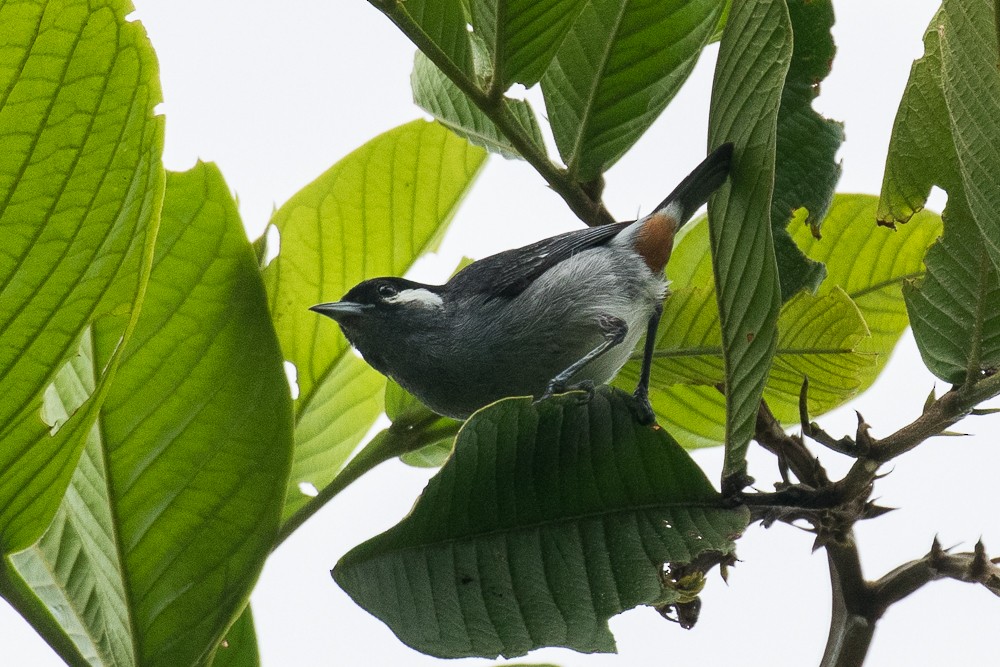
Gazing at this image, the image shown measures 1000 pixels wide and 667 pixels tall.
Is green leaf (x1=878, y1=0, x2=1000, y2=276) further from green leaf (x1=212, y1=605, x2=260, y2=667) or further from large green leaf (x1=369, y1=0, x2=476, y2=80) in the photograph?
green leaf (x1=212, y1=605, x2=260, y2=667)

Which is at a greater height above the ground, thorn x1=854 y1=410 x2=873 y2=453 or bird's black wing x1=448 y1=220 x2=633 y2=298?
bird's black wing x1=448 y1=220 x2=633 y2=298

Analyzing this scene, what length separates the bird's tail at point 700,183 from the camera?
1.32 metres

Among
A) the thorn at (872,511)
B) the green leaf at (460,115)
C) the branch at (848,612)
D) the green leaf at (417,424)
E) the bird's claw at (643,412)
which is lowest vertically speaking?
the branch at (848,612)

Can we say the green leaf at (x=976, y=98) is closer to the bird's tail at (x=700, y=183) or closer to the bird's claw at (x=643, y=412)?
the bird's tail at (x=700, y=183)

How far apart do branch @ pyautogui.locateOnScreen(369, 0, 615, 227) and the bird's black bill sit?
491 millimetres

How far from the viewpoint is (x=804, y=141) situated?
5.08ft

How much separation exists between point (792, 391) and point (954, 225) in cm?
38

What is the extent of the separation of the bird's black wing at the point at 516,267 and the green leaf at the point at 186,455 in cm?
82

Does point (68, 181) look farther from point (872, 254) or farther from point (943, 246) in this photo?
point (872, 254)

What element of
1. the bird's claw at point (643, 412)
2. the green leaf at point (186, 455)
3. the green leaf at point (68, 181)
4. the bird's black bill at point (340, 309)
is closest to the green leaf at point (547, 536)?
the bird's claw at point (643, 412)

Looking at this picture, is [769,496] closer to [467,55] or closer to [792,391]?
[792,391]

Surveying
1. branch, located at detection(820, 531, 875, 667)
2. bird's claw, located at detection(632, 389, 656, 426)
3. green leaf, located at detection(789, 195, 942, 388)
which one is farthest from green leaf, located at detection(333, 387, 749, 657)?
green leaf, located at detection(789, 195, 942, 388)

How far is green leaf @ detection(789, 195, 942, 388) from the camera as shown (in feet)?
6.07

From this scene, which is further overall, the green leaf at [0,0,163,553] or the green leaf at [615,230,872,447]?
the green leaf at [615,230,872,447]
